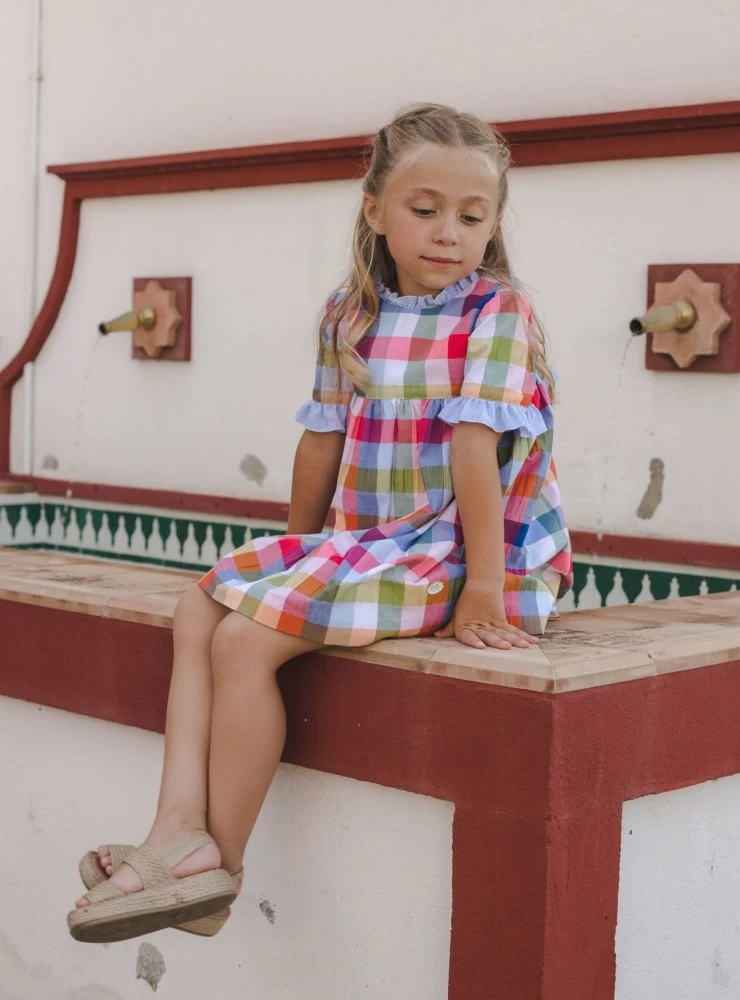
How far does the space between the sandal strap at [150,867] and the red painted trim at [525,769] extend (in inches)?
11.1

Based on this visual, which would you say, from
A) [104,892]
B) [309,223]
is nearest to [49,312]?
[309,223]

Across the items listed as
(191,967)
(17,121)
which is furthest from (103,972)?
(17,121)

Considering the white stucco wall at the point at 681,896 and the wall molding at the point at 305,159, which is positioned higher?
the wall molding at the point at 305,159

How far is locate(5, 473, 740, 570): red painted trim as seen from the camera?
3.31m

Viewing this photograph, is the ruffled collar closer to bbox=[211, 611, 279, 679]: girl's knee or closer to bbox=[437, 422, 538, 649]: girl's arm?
bbox=[437, 422, 538, 649]: girl's arm

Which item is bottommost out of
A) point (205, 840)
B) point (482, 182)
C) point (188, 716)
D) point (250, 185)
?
point (205, 840)

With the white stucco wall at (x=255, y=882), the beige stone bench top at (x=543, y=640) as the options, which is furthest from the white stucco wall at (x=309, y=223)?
the white stucco wall at (x=255, y=882)

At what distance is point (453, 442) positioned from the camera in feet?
7.06

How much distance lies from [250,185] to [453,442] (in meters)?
2.24

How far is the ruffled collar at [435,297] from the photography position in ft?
7.38

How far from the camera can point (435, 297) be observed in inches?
89.0

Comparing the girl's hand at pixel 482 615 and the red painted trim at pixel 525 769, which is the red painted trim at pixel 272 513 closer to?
the red painted trim at pixel 525 769

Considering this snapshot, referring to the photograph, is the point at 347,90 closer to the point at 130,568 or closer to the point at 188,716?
the point at 130,568

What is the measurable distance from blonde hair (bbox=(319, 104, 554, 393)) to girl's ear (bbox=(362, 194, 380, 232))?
10mm
